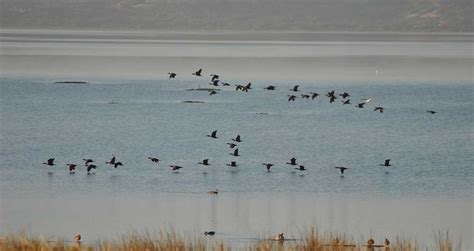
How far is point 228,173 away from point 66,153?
427cm

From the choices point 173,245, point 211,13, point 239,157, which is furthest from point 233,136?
point 211,13

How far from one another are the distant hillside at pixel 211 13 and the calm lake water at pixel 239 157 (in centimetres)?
8475

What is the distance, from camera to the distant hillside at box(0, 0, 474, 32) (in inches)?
5394

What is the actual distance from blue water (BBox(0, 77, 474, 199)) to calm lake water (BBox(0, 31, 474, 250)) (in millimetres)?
43

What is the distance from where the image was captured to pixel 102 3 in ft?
461

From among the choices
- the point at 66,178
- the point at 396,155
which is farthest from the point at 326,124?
the point at 66,178

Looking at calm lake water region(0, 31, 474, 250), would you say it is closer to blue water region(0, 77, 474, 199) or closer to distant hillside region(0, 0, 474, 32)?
blue water region(0, 77, 474, 199)

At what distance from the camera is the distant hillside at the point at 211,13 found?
137000 millimetres

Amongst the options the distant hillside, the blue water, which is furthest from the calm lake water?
the distant hillside

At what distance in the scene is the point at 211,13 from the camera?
14138 centimetres

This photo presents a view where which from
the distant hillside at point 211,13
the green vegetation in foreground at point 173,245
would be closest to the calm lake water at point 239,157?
the green vegetation in foreground at point 173,245

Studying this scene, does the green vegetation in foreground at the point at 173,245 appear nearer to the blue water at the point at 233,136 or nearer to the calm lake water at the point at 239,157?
the calm lake water at the point at 239,157

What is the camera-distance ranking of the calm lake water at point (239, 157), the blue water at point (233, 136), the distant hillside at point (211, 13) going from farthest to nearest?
1. the distant hillside at point (211, 13)
2. the blue water at point (233, 136)
3. the calm lake water at point (239, 157)

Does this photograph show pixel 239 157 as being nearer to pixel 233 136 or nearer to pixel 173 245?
pixel 233 136
